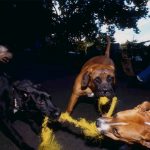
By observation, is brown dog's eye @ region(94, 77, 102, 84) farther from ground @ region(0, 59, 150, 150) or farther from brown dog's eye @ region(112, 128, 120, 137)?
brown dog's eye @ region(112, 128, 120, 137)

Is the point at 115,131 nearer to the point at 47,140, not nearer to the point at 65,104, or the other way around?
the point at 47,140

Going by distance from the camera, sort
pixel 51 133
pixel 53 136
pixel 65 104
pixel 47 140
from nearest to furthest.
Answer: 1. pixel 47 140
2. pixel 51 133
3. pixel 53 136
4. pixel 65 104

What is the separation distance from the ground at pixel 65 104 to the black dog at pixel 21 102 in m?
0.48

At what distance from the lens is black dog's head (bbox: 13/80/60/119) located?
205 inches

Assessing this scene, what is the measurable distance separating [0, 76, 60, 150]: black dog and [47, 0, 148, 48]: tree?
16826 mm

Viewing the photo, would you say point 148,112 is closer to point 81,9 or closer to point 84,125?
point 84,125

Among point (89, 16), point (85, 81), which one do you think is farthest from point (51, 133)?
point (89, 16)

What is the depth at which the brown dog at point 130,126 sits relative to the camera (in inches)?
160

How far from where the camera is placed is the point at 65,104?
8289mm

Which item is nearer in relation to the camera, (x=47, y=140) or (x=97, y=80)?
(x=47, y=140)

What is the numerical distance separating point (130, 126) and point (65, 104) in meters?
4.27

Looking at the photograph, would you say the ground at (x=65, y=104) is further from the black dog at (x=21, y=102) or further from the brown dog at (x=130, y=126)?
the brown dog at (x=130, y=126)

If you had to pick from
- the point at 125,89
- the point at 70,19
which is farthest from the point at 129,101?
the point at 70,19

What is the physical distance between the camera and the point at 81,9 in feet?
75.7
